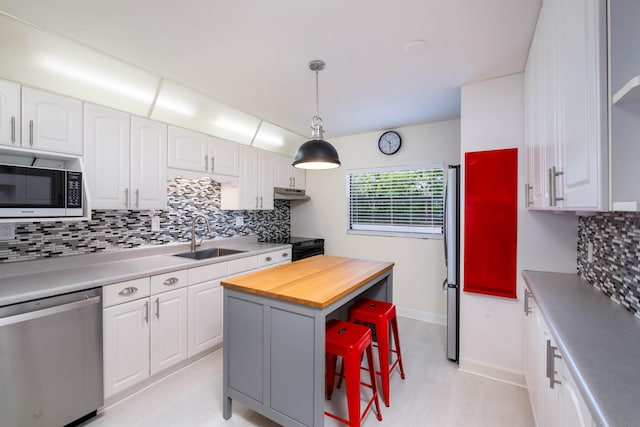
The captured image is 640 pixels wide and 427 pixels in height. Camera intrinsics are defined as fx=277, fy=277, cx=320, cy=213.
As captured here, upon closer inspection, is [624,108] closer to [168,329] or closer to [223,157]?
[168,329]

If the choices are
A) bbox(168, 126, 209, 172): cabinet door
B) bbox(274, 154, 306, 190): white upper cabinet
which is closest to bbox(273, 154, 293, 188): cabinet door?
bbox(274, 154, 306, 190): white upper cabinet

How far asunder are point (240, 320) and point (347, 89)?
2127 mm

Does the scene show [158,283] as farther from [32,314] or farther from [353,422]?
[353,422]

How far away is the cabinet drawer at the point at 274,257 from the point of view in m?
3.22

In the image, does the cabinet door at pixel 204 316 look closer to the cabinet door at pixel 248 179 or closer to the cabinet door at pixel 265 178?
the cabinet door at pixel 248 179

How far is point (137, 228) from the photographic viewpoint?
8.77 ft

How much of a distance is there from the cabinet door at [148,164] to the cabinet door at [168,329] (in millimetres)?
834

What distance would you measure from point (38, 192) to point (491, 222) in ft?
10.6

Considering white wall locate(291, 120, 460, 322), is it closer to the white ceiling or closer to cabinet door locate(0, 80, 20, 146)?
the white ceiling

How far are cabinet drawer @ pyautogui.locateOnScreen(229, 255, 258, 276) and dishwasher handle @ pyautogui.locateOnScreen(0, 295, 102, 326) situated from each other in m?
1.16

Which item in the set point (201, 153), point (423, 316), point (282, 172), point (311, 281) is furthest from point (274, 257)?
point (423, 316)

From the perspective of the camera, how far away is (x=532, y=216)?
2.14m

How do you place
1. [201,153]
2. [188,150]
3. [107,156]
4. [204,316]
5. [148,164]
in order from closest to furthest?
[107,156], [148,164], [204,316], [188,150], [201,153]

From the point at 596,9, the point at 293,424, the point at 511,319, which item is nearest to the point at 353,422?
the point at 293,424
